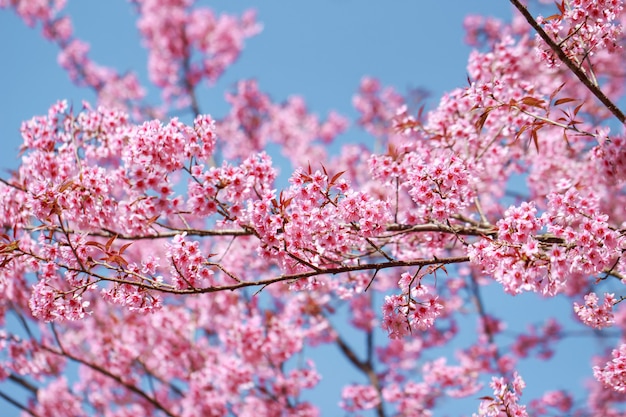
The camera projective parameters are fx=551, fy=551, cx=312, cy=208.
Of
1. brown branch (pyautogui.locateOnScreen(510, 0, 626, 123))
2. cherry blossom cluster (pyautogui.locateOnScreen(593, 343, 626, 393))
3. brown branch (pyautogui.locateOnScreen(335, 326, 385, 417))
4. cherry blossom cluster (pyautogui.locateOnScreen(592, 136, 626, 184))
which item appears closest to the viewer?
brown branch (pyautogui.locateOnScreen(510, 0, 626, 123))

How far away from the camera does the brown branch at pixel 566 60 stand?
3.46m

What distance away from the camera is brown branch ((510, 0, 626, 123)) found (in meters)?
3.46

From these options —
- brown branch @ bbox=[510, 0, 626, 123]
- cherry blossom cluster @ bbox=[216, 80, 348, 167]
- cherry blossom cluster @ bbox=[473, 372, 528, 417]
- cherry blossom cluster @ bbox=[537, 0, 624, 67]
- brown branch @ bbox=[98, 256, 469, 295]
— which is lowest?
cherry blossom cluster @ bbox=[473, 372, 528, 417]

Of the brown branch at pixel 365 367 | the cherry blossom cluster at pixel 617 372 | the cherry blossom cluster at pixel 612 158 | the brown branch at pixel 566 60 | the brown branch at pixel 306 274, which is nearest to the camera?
the brown branch at pixel 566 60

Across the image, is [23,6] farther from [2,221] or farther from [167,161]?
[167,161]

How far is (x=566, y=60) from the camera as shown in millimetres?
3623

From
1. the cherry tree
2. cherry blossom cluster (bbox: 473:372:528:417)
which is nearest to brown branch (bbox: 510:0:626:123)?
the cherry tree

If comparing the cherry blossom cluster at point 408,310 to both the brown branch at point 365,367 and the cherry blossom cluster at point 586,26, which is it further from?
the brown branch at point 365,367

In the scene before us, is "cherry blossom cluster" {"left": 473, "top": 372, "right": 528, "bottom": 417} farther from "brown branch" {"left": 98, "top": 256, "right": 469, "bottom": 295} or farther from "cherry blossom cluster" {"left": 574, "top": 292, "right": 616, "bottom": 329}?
"brown branch" {"left": 98, "top": 256, "right": 469, "bottom": 295}

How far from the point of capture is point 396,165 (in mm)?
4863

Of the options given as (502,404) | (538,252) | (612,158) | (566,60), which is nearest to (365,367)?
(502,404)

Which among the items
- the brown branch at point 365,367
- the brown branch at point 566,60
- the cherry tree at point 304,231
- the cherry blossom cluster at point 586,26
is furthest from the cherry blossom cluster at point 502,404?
the brown branch at point 365,367

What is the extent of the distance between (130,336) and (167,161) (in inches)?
243

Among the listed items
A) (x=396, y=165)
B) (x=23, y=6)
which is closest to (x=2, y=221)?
(x=396, y=165)
